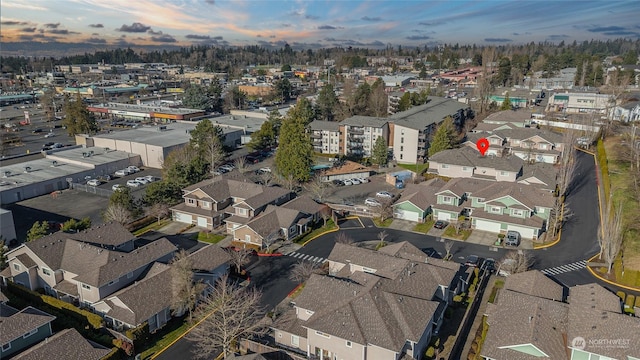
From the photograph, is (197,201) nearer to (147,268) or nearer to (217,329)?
(147,268)

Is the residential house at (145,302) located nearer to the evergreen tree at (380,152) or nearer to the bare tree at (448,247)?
the bare tree at (448,247)

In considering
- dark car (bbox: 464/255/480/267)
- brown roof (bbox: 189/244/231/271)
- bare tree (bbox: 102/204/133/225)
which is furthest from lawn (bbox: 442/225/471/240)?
bare tree (bbox: 102/204/133/225)

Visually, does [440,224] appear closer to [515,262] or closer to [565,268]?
[515,262]

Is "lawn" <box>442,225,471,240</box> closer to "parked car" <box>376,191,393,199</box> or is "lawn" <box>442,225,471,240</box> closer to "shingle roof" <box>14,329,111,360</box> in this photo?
"parked car" <box>376,191,393,199</box>

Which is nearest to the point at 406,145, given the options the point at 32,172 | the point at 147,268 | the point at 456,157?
the point at 456,157

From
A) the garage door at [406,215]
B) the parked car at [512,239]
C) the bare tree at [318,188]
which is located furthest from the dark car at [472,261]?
the bare tree at [318,188]

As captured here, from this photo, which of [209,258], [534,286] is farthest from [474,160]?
[209,258]
